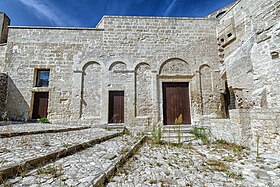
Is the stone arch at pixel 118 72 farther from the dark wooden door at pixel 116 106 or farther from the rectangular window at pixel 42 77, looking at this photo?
the rectangular window at pixel 42 77

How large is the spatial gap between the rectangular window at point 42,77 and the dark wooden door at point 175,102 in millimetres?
6845

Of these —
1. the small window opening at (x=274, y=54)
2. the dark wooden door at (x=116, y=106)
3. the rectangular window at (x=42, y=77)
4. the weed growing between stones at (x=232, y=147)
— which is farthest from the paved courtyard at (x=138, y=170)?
the rectangular window at (x=42, y=77)

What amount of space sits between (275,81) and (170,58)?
16.6 ft

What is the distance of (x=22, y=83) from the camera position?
8.52 metres

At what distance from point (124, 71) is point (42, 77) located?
4859mm

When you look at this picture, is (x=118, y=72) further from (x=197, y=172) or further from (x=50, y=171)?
(x=50, y=171)

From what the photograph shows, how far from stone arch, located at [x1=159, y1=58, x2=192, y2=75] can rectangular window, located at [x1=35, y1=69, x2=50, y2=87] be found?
21.8ft

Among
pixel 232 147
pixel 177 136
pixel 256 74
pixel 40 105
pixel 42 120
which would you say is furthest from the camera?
pixel 40 105

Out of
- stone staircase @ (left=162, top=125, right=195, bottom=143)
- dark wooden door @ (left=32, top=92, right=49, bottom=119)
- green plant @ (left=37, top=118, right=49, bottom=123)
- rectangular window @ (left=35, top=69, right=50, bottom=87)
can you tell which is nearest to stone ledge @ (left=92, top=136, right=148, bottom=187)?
stone staircase @ (left=162, top=125, right=195, bottom=143)

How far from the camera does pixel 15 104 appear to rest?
8.36 m

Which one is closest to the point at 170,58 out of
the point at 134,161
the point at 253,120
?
the point at 253,120

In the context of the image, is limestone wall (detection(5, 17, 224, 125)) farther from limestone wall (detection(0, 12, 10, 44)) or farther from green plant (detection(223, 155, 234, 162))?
green plant (detection(223, 155, 234, 162))

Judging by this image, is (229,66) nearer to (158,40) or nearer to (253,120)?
(253,120)

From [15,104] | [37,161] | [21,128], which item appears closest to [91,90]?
[21,128]
